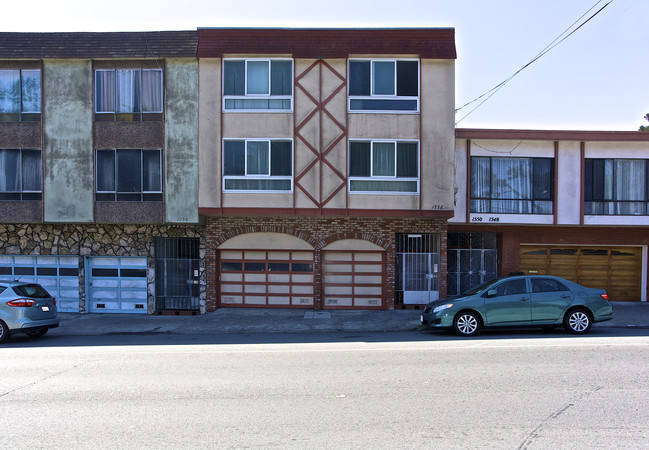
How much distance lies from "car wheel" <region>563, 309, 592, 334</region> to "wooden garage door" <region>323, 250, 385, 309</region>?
6.05 m

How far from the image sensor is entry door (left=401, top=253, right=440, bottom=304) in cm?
1675

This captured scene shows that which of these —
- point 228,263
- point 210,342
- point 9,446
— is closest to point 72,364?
point 210,342

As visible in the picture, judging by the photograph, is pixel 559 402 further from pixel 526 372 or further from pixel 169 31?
pixel 169 31

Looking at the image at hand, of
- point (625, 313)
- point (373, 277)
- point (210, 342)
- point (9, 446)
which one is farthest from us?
point (373, 277)

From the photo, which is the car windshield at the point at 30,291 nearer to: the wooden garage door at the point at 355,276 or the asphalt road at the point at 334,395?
the asphalt road at the point at 334,395

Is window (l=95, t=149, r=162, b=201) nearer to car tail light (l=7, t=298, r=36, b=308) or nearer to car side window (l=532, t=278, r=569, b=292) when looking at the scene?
car tail light (l=7, t=298, r=36, b=308)

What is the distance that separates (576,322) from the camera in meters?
11.9

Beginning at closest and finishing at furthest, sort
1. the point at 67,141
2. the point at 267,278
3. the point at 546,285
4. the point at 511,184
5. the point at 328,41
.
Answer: the point at 546,285
the point at 328,41
the point at 67,141
the point at 267,278
the point at 511,184

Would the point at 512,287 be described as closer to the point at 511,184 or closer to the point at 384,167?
the point at 384,167

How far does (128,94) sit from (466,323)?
12.4 meters

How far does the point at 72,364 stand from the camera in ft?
30.9

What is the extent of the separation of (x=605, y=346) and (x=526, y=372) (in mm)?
3211

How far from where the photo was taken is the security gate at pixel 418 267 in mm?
16750

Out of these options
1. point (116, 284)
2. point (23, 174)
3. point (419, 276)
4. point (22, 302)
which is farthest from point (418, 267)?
point (23, 174)
